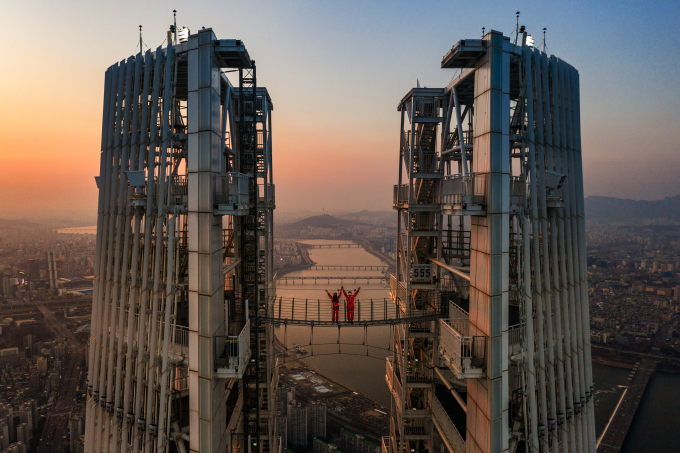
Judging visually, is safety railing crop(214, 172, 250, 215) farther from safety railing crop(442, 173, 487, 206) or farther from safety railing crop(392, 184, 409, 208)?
safety railing crop(392, 184, 409, 208)

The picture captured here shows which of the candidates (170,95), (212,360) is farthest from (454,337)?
(170,95)

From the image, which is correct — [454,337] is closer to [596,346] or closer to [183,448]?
[183,448]

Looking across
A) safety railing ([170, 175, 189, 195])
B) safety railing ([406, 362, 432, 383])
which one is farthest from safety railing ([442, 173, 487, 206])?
safety railing ([406, 362, 432, 383])

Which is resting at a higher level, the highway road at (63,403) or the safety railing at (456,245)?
the safety railing at (456,245)

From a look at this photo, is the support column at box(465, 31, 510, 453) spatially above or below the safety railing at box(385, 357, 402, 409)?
above

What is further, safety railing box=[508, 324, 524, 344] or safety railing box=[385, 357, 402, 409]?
safety railing box=[385, 357, 402, 409]

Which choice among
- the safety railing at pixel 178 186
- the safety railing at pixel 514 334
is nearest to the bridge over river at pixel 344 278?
the safety railing at pixel 178 186

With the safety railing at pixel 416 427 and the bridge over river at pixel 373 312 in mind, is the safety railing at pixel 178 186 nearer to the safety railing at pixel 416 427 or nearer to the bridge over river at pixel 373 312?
the bridge over river at pixel 373 312

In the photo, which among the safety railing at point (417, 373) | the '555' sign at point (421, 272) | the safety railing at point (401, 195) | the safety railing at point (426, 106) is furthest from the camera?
the safety railing at point (401, 195)
